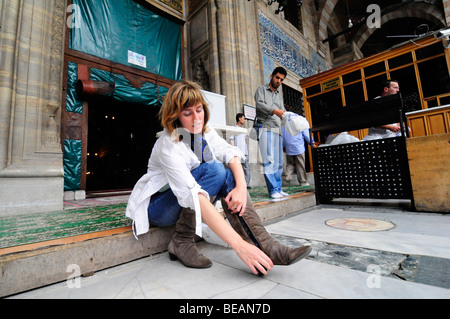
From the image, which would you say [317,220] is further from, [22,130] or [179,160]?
[22,130]

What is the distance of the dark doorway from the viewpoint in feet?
21.8

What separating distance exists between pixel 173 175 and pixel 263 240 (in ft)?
1.79

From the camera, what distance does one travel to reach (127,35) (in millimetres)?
4496

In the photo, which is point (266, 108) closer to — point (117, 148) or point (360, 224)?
point (360, 224)

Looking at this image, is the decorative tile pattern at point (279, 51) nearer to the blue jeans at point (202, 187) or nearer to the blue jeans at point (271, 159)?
the blue jeans at point (271, 159)

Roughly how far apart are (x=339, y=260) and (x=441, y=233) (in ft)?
2.99

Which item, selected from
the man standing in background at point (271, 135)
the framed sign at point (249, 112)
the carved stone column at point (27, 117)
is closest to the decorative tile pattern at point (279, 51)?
the framed sign at point (249, 112)

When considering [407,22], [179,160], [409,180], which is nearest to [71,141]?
[179,160]

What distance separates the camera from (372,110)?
7.48 feet

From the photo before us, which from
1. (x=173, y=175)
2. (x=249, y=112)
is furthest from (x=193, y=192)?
(x=249, y=112)

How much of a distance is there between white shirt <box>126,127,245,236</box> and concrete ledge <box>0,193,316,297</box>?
116 mm

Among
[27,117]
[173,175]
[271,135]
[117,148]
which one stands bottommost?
[173,175]

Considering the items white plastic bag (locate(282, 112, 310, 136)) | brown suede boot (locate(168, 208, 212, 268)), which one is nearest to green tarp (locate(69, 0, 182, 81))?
white plastic bag (locate(282, 112, 310, 136))

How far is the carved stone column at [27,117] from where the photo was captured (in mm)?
2131
